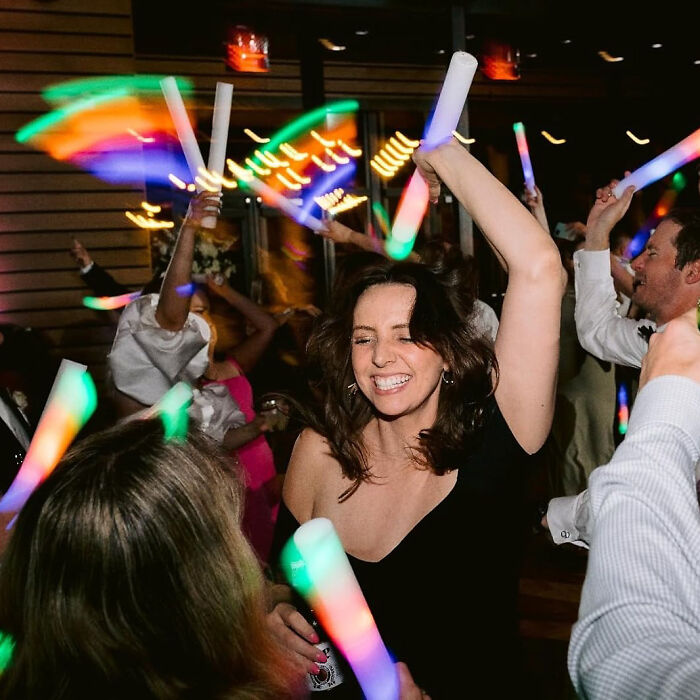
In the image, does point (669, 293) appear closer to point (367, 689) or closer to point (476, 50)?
point (367, 689)

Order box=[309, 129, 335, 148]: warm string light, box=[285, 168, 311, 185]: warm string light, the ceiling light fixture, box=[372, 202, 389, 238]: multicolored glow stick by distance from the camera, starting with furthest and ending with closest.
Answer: box=[372, 202, 389, 238]: multicolored glow stick, box=[285, 168, 311, 185]: warm string light, box=[309, 129, 335, 148]: warm string light, the ceiling light fixture

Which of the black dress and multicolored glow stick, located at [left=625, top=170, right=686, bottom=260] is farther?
multicolored glow stick, located at [left=625, top=170, right=686, bottom=260]

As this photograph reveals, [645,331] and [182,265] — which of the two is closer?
[182,265]

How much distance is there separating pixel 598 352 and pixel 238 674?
252 centimetres

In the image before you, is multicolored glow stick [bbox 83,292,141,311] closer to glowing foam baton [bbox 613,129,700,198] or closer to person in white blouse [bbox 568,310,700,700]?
glowing foam baton [bbox 613,129,700,198]

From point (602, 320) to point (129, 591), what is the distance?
8.61 feet

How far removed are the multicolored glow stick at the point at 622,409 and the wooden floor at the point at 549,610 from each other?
0.77 m

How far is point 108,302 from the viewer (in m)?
5.32

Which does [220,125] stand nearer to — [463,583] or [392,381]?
[392,381]

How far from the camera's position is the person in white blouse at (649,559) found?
735mm

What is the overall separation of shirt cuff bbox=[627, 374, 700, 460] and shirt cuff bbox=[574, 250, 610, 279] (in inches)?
91.9

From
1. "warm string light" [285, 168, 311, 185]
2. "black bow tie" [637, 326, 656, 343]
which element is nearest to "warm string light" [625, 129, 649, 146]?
"warm string light" [285, 168, 311, 185]

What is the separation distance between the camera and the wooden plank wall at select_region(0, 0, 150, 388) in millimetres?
5477

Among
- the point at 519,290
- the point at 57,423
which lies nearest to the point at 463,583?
the point at 519,290
